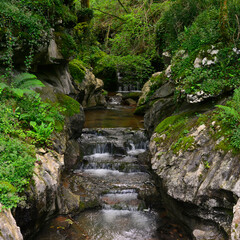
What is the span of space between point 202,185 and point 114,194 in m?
2.99

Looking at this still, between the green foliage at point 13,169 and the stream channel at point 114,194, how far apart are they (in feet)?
5.57

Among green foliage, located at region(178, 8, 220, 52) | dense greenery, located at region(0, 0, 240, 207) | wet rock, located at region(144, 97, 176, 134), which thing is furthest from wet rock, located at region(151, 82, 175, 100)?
green foliage, located at region(178, 8, 220, 52)

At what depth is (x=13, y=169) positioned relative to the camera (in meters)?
4.23

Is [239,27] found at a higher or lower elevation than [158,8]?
lower

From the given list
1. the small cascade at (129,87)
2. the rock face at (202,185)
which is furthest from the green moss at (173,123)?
the small cascade at (129,87)

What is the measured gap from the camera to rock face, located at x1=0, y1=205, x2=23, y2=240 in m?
3.33

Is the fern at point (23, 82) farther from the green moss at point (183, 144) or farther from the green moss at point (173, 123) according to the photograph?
the green moss at point (183, 144)

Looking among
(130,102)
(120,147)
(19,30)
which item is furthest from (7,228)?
(130,102)

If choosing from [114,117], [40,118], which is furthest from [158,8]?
[40,118]

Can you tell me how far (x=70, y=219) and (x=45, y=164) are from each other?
5.44 feet

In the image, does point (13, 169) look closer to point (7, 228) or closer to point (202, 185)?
point (7, 228)

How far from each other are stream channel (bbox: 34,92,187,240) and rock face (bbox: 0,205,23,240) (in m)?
1.86

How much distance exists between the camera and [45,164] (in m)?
5.46

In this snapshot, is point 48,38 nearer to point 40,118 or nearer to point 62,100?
point 62,100
